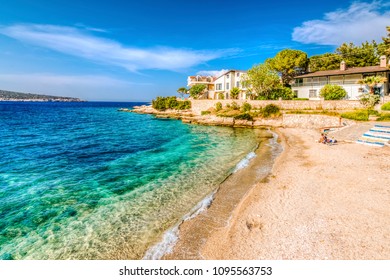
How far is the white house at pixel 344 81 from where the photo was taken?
138 feet

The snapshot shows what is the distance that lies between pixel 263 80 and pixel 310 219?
1888 inches

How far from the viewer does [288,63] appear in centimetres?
5569

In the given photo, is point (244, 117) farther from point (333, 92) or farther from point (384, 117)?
point (384, 117)

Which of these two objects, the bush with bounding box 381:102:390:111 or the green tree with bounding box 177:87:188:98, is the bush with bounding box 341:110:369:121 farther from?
the green tree with bounding box 177:87:188:98

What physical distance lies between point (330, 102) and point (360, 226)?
4085 cm

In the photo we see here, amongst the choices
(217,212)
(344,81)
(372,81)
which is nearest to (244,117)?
(344,81)

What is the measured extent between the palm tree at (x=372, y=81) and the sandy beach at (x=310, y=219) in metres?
31.3

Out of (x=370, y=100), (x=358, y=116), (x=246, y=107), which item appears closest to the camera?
(x=358, y=116)

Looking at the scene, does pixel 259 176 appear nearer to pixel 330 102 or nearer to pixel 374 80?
pixel 330 102

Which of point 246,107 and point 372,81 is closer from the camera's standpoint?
point 372,81

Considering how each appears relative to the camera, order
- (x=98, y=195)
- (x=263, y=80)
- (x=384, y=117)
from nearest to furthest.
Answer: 1. (x=98, y=195)
2. (x=384, y=117)
3. (x=263, y=80)

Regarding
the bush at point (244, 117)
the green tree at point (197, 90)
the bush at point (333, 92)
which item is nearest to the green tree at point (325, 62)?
the bush at point (333, 92)

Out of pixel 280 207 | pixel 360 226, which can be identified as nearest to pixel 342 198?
pixel 360 226

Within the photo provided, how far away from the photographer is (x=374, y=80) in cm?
3891
